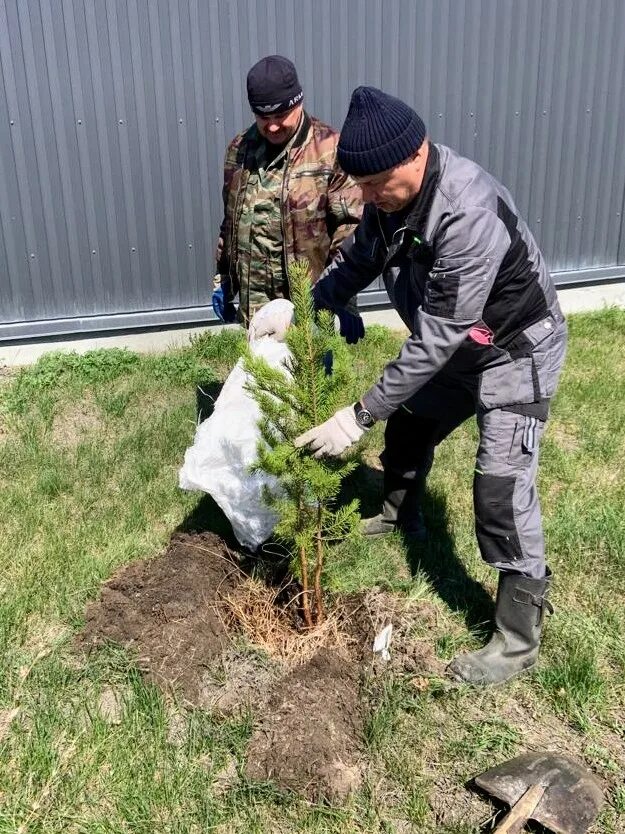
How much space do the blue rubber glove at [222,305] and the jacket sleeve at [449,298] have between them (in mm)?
2136

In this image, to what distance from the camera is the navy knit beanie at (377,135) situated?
8.35ft

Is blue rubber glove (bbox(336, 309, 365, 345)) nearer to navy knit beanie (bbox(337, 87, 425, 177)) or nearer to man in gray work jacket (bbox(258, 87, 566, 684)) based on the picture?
man in gray work jacket (bbox(258, 87, 566, 684))

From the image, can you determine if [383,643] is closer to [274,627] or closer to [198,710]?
[274,627]

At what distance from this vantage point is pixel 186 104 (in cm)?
599

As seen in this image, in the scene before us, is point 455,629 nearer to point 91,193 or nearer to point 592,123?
point 91,193

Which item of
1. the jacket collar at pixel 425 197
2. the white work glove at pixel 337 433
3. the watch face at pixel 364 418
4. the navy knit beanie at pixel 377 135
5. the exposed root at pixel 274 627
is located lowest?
the exposed root at pixel 274 627

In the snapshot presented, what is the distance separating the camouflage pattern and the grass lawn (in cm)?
66

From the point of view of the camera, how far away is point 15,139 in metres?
5.84

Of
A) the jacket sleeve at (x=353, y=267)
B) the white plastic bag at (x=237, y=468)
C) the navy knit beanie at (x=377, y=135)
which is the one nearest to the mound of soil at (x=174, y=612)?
the white plastic bag at (x=237, y=468)

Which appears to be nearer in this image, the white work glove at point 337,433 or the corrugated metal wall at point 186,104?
the white work glove at point 337,433

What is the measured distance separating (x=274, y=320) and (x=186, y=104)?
10.6 feet

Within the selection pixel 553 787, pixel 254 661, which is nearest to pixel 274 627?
pixel 254 661

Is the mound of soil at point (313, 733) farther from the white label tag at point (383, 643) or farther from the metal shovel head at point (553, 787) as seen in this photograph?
the metal shovel head at point (553, 787)

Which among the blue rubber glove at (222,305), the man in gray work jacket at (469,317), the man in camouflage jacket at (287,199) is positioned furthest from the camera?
the blue rubber glove at (222,305)
